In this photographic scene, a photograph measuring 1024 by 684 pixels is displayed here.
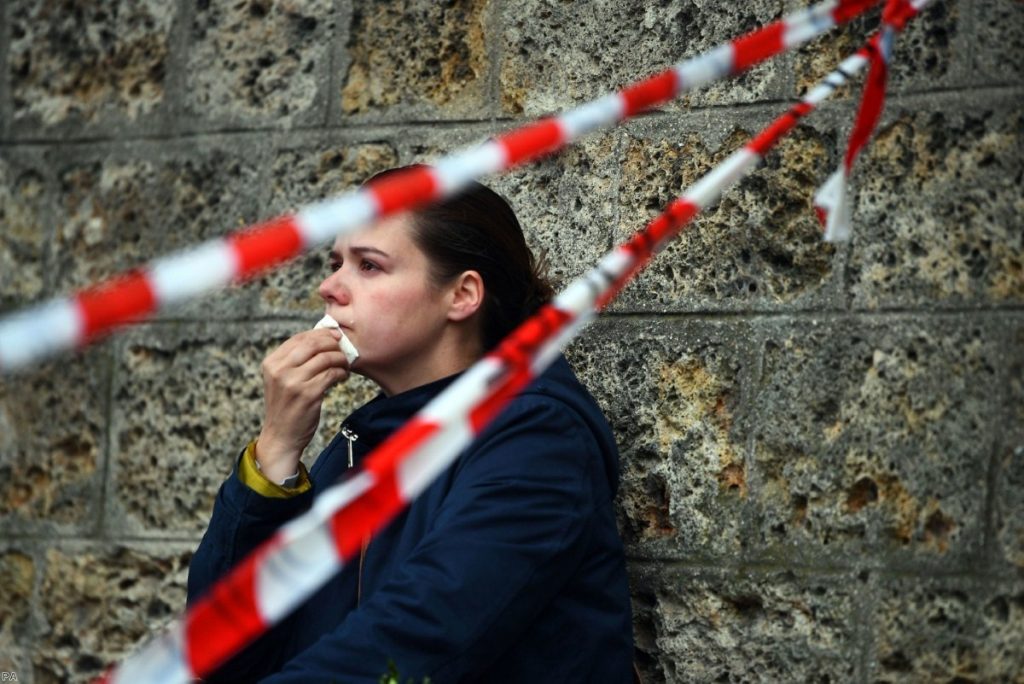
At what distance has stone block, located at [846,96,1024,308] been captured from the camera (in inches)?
102

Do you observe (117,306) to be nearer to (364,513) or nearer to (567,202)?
(364,513)

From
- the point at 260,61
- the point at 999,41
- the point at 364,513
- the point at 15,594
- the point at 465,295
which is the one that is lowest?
Answer: the point at 15,594

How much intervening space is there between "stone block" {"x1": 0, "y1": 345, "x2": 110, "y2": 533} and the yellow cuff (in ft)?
2.66

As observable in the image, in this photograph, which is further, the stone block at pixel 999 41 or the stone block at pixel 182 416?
the stone block at pixel 182 416

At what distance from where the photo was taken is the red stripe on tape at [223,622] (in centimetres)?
130

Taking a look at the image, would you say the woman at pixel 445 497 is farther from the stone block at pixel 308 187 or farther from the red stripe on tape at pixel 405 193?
the red stripe on tape at pixel 405 193

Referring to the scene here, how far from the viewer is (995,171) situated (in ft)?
8.54

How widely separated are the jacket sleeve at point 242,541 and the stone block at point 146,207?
0.71 metres

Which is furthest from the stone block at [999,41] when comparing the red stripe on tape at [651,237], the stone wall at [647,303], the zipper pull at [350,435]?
the zipper pull at [350,435]

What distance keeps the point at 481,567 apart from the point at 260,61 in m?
1.51

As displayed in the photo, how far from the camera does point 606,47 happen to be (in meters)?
2.99

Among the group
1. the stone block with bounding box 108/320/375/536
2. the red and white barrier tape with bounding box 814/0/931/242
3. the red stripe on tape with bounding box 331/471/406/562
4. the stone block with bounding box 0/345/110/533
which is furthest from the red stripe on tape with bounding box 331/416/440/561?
the stone block with bounding box 0/345/110/533

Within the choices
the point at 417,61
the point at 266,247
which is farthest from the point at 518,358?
the point at 417,61

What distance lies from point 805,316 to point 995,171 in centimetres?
41
